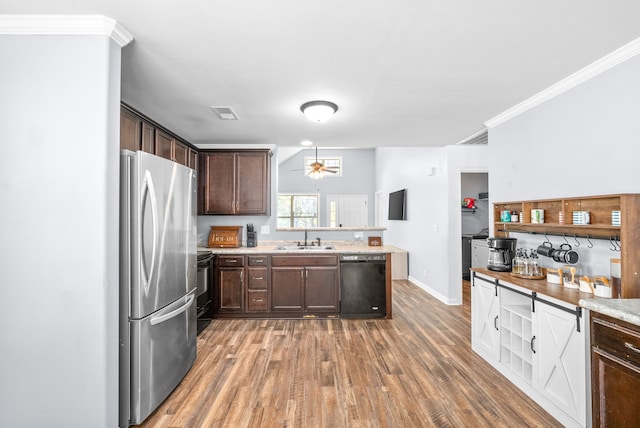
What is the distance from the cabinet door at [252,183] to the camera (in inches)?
173

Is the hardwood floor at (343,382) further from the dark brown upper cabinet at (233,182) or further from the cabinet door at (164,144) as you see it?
the cabinet door at (164,144)

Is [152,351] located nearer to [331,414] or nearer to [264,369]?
[264,369]

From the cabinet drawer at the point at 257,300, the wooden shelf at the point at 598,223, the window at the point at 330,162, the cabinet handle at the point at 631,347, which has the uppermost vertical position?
the window at the point at 330,162

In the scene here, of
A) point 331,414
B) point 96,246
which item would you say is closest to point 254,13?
point 96,246

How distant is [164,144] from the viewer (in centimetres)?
315

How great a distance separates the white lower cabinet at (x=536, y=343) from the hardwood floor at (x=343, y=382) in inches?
5.1

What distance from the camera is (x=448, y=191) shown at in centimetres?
457

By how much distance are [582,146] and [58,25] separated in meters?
3.57

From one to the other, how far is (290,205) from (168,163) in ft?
26.2

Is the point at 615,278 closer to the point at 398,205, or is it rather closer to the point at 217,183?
the point at 217,183

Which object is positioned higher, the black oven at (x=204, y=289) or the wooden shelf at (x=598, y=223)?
the wooden shelf at (x=598, y=223)

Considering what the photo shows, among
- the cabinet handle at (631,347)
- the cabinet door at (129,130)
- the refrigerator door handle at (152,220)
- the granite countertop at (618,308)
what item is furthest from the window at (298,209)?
the cabinet handle at (631,347)

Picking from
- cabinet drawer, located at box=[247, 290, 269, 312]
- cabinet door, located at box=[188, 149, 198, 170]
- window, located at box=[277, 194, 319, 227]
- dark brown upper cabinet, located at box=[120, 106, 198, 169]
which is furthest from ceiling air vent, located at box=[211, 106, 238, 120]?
window, located at box=[277, 194, 319, 227]

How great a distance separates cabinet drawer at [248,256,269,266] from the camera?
397cm
